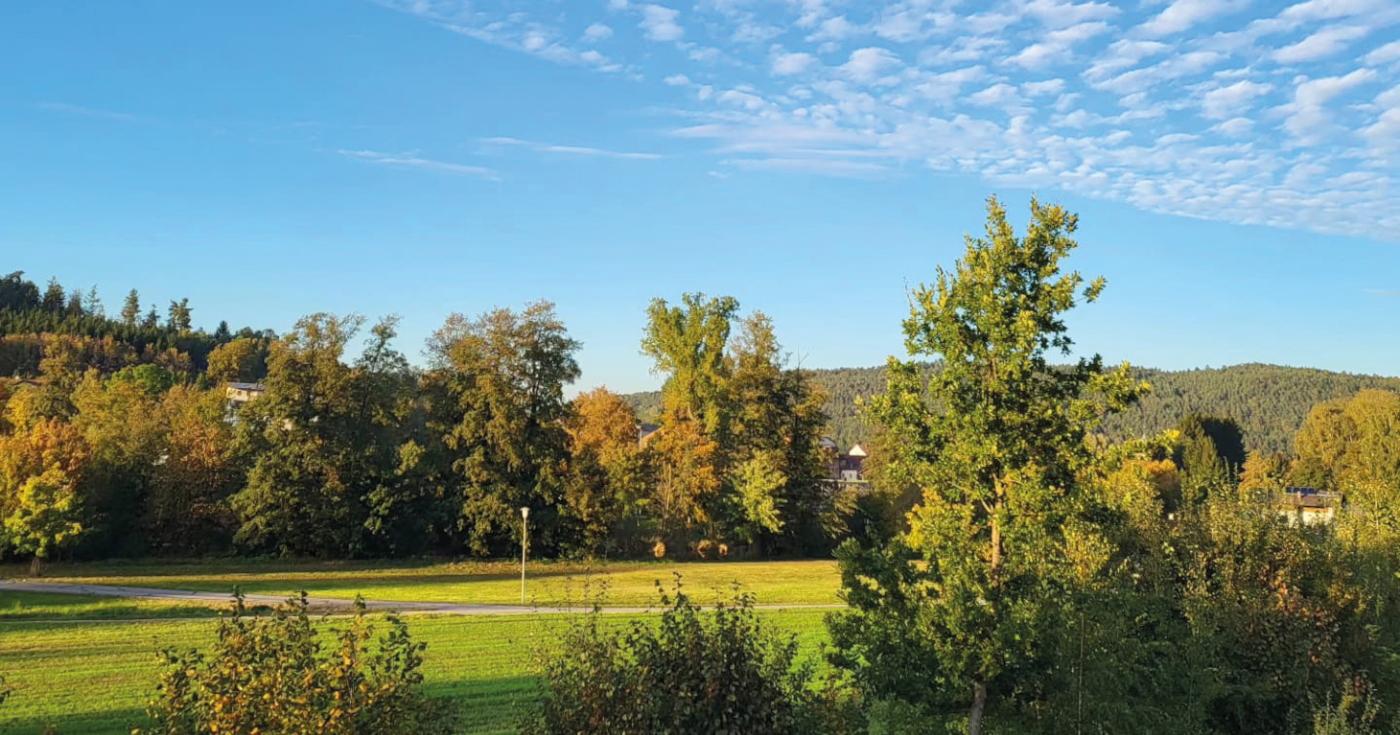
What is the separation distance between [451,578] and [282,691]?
34237 millimetres

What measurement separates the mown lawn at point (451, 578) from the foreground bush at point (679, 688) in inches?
788

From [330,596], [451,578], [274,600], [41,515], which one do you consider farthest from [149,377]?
[274,600]

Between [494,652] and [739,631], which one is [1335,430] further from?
[739,631]

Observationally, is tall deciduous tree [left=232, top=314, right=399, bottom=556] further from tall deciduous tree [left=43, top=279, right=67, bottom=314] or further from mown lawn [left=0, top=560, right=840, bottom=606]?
tall deciduous tree [left=43, top=279, right=67, bottom=314]

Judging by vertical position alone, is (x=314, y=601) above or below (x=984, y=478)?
below

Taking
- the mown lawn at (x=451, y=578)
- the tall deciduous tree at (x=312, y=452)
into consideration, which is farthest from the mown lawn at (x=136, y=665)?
Answer: the tall deciduous tree at (x=312, y=452)

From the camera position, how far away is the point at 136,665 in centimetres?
1797

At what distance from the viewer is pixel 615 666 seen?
6598 mm

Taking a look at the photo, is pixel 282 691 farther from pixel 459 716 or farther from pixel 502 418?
pixel 502 418

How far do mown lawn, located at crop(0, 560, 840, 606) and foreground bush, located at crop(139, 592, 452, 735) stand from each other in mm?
21527

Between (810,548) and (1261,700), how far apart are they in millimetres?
44440

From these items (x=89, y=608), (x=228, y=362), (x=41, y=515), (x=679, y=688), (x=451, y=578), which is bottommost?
(x=451, y=578)

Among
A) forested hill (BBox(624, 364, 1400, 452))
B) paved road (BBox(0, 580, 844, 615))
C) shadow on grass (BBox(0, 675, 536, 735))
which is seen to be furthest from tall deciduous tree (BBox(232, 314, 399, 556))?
forested hill (BBox(624, 364, 1400, 452))

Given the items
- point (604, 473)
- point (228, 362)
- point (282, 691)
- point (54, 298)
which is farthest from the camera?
point (54, 298)
